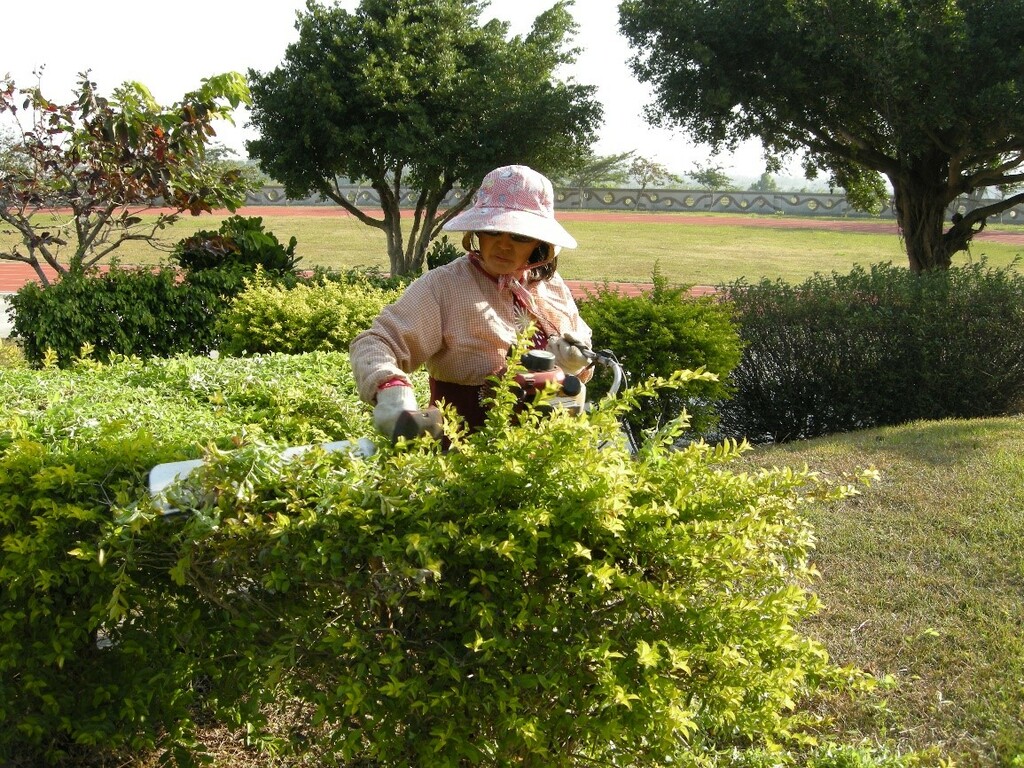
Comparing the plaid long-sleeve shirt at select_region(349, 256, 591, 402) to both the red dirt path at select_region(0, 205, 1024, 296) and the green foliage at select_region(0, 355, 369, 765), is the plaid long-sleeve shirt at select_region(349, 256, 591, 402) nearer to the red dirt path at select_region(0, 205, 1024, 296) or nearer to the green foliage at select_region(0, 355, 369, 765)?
the green foliage at select_region(0, 355, 369, 765)

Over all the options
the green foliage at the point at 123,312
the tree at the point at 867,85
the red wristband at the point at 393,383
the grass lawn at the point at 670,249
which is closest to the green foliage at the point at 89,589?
the red wristband at the point at 393,383

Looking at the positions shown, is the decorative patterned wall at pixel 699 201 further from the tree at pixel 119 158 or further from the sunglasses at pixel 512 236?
the sunglasses at pixel 512 236

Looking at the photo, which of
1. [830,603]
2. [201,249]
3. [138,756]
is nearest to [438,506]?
[138,756]

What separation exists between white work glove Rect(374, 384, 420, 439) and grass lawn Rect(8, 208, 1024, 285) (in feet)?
64.1

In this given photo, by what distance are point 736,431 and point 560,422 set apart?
578 cm

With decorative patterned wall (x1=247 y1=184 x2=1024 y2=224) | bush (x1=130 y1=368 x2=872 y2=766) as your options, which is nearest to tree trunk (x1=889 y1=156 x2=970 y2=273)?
bush (x1=130 y1=368 x2=872 y2=766)

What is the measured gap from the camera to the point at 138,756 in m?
2.98

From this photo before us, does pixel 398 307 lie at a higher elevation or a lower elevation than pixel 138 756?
higher

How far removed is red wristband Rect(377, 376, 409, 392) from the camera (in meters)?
2.38

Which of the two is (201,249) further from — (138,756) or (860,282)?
(138,756)

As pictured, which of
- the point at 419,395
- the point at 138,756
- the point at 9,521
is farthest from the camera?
the point at 419,395

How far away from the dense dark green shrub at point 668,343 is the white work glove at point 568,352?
359cm

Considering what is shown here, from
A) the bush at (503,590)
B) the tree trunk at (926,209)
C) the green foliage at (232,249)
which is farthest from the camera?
the tree trunk at (926,209)

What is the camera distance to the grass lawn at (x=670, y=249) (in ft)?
87.8
